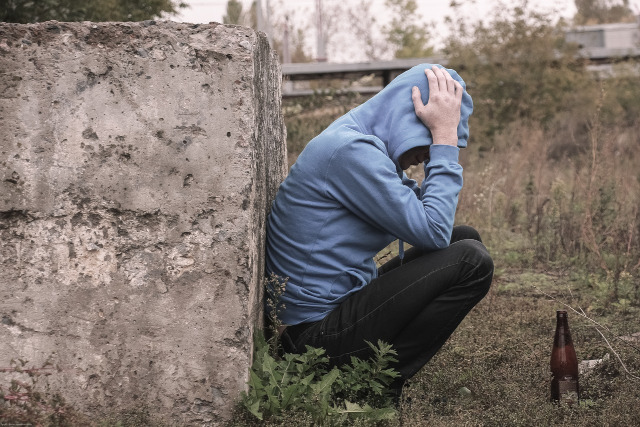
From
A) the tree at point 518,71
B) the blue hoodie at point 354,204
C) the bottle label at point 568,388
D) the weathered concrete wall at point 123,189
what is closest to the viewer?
the weathered concrete wall at point 123,189

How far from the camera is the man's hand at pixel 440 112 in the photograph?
3084 millimetres

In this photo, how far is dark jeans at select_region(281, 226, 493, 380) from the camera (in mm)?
3033

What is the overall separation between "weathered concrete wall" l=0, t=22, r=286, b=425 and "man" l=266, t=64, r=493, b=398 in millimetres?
297

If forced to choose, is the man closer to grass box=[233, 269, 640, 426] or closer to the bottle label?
grass box=[233, 269, 640, 426]

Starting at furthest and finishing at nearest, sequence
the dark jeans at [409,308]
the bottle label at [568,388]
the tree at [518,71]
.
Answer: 1. the tree at [518,71]
2. the bottle label at [568,388]
3. the dark jeans at [409,308]

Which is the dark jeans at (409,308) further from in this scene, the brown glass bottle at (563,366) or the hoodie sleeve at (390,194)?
the brown glass bottle at (563,366)

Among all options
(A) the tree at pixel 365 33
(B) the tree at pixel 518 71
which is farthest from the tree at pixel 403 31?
(B) the tree at pixel 518 71

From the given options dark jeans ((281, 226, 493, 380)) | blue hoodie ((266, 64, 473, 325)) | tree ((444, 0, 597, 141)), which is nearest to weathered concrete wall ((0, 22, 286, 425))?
blue hoodie ((266, 64, 473, 325))

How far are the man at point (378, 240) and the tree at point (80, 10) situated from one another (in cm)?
579

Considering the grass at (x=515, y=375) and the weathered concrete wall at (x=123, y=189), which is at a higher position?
the weathered concrete wall at (x=123, y=189)

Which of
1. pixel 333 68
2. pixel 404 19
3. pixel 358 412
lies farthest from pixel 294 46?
pixel 358 412

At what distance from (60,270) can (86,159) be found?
413mm

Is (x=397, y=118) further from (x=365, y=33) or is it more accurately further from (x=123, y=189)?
(x=365, y=33)

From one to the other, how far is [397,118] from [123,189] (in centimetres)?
110
